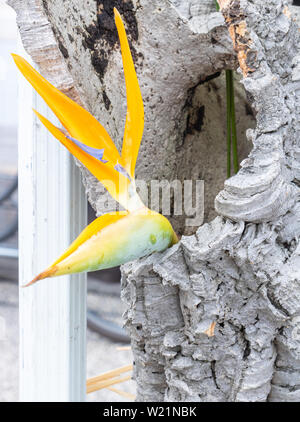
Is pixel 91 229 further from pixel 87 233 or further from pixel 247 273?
pixel 247 273

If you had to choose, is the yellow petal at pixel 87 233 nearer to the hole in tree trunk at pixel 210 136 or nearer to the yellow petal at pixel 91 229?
the yellow petal at pixel 91 229

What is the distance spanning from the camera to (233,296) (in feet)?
1.14

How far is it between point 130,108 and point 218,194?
9cm

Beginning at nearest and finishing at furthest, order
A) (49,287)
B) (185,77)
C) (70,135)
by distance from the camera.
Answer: (70,135)
(185,77)
(49,287)

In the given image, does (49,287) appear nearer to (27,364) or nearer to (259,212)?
(27,364)

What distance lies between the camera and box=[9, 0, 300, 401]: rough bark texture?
1.08 feet

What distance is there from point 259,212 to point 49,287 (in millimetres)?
301

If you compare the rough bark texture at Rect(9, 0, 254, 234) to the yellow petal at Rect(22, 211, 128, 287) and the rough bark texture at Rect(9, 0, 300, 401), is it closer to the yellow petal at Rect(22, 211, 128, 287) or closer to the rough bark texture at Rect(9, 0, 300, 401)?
the rough bark texture at Rect(9, 0, 300, 401)

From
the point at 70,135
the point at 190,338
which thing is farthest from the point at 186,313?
the point at 70,135

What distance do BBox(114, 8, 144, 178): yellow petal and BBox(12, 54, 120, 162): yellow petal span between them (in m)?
0.01

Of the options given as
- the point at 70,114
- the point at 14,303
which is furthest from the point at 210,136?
the point at 14,303

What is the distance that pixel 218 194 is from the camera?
33 cm

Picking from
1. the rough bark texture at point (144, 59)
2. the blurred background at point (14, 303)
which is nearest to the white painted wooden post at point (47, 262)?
the rough bark texture at point (144, 59)

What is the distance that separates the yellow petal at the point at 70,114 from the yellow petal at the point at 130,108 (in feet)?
0.03
